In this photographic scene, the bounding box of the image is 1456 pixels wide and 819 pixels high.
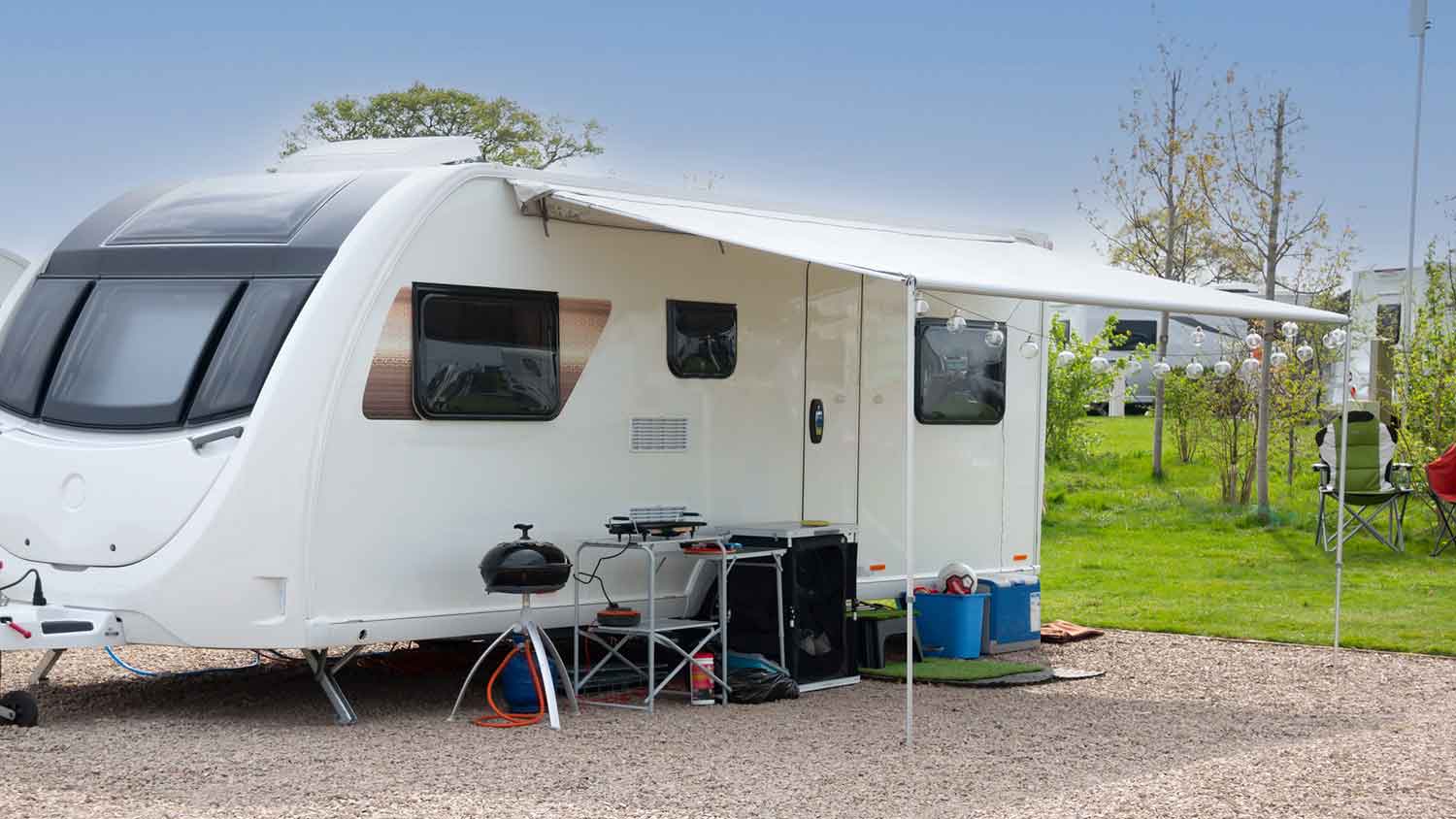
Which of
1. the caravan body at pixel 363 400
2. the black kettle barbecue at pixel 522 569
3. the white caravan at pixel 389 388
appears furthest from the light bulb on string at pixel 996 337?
the black kettle barbecue at pixel 522 569

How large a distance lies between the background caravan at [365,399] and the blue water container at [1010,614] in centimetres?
155

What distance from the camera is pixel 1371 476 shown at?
1316cm

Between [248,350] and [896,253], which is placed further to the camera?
[896,253]

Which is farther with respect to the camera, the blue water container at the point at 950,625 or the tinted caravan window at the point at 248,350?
the blue water container at the point at 950,625

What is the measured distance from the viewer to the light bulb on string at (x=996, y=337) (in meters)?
9.26

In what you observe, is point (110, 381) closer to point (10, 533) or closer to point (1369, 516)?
point (10, 533)

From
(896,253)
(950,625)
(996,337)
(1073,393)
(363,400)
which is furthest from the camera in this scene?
(1073,393)

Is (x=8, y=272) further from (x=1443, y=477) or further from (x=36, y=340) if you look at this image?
(x=1443, y=477)

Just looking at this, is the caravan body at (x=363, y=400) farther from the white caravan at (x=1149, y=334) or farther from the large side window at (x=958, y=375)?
the white caravan at (x=1149, y=334)

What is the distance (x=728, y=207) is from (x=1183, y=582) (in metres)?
5.75

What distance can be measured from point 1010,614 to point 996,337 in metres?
1.46

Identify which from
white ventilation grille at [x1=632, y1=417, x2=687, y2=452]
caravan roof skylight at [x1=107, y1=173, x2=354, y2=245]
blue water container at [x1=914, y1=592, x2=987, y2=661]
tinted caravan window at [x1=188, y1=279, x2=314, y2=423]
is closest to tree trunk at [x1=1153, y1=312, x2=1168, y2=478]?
blue water container at [x1=914, y1=592, x2=987, y2=661]

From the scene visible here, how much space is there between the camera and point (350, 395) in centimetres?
656

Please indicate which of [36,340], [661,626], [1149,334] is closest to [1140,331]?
[1149,334]
